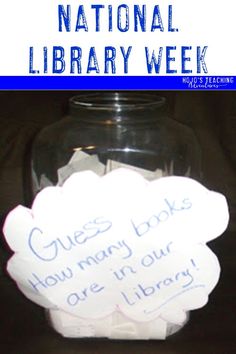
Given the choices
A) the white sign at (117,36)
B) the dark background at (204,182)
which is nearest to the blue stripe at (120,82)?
the white sign at (117,36)

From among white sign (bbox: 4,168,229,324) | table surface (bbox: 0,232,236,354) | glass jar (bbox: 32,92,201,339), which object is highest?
glass jar (bbox: 32,92,201,339)

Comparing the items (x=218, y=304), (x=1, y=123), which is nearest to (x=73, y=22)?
(x=1, y=123)

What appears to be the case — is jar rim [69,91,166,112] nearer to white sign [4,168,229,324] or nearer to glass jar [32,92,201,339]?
glass jar [32,92,201,339]

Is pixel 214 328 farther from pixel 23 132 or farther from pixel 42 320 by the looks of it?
pixel 23 132

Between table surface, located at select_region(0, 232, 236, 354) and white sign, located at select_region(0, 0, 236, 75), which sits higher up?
white sign, located at select_region(0, 0, 236, 75)

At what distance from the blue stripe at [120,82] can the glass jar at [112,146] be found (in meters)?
0.05

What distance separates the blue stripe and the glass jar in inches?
2.1

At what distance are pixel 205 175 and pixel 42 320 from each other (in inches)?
10.1

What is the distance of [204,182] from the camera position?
73 cm

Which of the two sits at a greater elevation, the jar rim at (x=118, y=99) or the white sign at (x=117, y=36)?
the white sign at (x=117, y=36)

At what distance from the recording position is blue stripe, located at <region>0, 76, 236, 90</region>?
1.80 feet

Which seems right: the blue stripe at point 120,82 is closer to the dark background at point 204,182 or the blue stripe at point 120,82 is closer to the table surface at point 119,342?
the dark background at point 204,182

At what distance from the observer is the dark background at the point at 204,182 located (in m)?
0.58

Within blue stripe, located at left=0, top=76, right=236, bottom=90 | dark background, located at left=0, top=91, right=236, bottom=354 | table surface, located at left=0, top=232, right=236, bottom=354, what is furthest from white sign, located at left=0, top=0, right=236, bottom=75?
table surface, located at left=0, top=232, right=236, bottom=354
